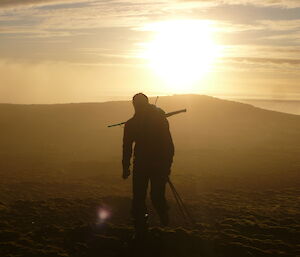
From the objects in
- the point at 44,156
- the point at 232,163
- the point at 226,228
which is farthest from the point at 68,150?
the point at 226,228

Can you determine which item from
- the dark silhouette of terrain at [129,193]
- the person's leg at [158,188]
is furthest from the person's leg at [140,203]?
the dark silhouette of terrain at [129,193]

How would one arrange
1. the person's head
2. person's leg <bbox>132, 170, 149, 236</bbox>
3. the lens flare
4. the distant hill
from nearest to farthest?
person's leg <bbox>132, 170, 149, 236</bbox> < the person's head < the lens flare < the distant hill

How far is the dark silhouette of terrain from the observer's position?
7559mm

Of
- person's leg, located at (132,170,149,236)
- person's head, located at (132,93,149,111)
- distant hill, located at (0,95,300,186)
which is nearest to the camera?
person's leg, located at (132,170,149,236)

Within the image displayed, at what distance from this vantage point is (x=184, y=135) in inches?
1270

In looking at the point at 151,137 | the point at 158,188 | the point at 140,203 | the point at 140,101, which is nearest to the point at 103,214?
the point at 140,203

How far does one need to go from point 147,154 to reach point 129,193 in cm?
499

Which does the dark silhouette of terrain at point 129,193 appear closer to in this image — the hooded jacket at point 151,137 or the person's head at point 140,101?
the hooded jacket at point 151,137

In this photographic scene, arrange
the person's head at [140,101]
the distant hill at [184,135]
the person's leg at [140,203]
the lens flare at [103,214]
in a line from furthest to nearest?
the distant hill at [184,135] < the lens flare at [103,214] < the person's head at [140,101] < the person's leg at [140,203]

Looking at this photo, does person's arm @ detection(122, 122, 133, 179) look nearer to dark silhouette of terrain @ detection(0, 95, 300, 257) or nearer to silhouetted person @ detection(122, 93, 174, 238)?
silhouetted person @ detection(122, 93, 174, 238)

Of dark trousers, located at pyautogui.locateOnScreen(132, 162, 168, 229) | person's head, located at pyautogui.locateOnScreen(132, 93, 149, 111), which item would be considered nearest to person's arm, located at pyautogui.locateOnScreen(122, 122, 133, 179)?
dark trousers, located at pyautogui.locateOnScreen(132, 162, 168, 229)

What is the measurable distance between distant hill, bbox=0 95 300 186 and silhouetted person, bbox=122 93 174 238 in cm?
877

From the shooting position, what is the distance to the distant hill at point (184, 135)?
63.7ft

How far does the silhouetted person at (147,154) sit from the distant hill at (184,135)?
877 centimetres
